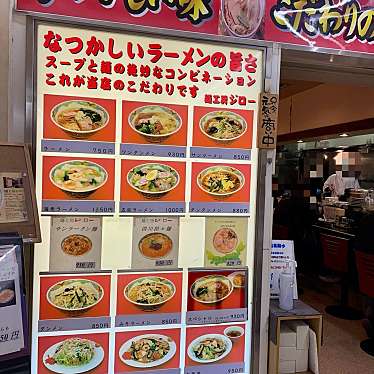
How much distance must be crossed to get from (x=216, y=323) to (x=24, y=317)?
1.20m

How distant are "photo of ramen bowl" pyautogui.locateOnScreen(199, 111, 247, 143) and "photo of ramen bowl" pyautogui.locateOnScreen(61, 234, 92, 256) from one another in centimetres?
89

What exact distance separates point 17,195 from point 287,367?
1.85 metres

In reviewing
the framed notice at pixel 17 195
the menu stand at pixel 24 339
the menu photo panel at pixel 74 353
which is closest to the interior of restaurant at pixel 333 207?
the menu photo panel at pixel 74 353

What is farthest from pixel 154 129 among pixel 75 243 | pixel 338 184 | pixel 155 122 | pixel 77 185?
pixel 338 184

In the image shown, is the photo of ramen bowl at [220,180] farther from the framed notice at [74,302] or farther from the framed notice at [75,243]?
the framed notice at [74,302]

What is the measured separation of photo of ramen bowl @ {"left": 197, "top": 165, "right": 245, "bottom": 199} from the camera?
2.31 metres

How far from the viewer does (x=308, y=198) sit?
238 inches

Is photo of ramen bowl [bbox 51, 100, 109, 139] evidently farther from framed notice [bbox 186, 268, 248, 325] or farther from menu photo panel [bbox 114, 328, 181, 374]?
menu photo panel [bbox 114, 328, 181, 374]

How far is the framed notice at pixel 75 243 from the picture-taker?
6.98ft

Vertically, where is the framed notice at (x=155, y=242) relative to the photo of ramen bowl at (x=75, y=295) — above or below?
above

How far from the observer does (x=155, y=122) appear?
7.30ft

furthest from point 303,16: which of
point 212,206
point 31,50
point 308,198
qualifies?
point 308,198

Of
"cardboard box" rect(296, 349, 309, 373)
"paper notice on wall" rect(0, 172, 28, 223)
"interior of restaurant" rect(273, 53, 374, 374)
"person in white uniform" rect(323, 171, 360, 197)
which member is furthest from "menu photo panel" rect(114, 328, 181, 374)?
"person in white uniform" rect(323, 171, 360, 197)

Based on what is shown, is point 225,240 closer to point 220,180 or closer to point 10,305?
point 220,180
